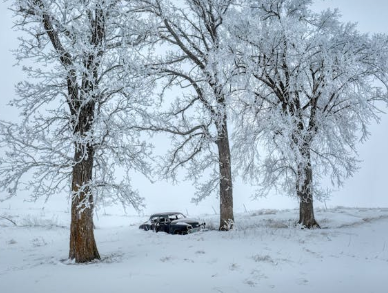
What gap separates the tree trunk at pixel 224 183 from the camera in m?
14.0

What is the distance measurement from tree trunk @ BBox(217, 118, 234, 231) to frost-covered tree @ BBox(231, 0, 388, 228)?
1.33m

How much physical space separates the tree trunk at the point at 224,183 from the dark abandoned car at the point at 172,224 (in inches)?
50.9

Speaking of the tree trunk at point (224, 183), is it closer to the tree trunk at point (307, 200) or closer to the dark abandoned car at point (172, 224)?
the dark abandoned car at point (172, 224)

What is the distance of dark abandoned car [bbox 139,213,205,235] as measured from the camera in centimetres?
1421

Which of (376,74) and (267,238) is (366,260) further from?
(376,74)

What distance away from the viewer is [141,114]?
29.7ft

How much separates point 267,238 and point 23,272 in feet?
24.4

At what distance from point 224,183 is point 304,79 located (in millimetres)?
5458

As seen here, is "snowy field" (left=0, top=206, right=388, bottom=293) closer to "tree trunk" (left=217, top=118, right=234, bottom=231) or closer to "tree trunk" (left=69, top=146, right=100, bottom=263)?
"tree trunk" (left=69, top=146, right=100, bottom=263)

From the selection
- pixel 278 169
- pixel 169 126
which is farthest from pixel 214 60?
pixel 278 169

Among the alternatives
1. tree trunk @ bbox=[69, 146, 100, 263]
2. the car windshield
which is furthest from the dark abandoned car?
tree trunk @ bbox=[69, 146, 100, 263]

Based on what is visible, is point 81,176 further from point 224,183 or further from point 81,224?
point 224,183

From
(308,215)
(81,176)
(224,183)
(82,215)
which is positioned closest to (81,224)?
(82,215)

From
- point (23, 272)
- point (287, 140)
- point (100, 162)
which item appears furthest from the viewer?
point (287, 140)
